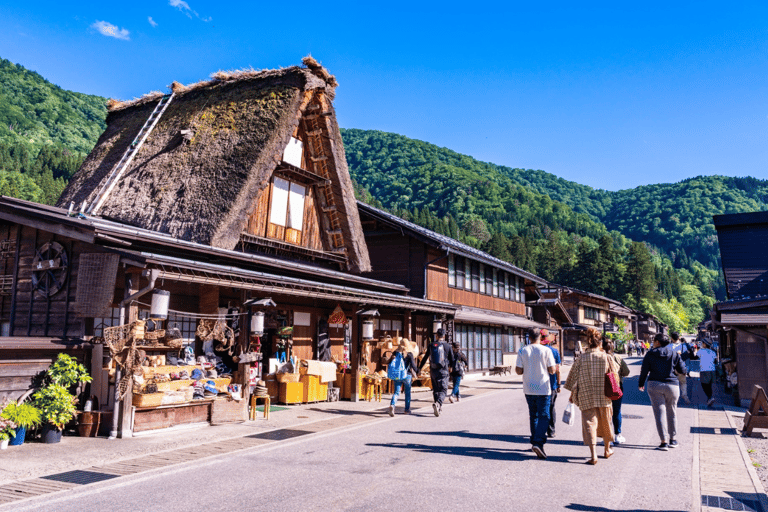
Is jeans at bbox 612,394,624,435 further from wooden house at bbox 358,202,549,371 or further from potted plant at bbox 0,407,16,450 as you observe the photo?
wooden house at bbox 358,202,549,371

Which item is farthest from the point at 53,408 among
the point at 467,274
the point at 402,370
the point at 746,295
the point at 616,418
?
the point at 746,295

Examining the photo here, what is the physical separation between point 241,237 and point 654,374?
412 inches

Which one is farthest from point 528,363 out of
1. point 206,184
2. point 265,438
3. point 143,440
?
point 206,184

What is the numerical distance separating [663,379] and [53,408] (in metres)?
9.45

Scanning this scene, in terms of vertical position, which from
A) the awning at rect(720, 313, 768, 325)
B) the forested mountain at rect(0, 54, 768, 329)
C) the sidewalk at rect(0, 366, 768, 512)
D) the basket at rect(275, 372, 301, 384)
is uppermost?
the forested mountain at rect(0, 54, 768, 329)

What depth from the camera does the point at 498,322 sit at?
27172 millimetres

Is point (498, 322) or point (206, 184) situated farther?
point (498, 322)

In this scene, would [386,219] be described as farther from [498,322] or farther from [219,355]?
[219,355]

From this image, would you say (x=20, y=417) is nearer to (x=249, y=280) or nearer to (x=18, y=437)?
(x=18, y=437)

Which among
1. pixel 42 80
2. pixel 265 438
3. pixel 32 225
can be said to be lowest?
pixel 265 438

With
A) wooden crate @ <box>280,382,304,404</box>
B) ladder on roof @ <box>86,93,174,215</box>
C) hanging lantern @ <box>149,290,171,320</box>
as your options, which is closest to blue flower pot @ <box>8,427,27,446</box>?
hanging lantern @ <box>149,290,171,320</box>

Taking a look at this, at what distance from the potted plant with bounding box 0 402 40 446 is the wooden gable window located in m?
8.66

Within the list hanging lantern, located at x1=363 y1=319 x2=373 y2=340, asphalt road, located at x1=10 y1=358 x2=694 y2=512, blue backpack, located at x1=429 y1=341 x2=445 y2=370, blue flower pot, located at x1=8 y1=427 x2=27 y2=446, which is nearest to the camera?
asphalt road, located at x1=10 y1=358 x2=694 y2=512

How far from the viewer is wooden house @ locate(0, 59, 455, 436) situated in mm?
10273
